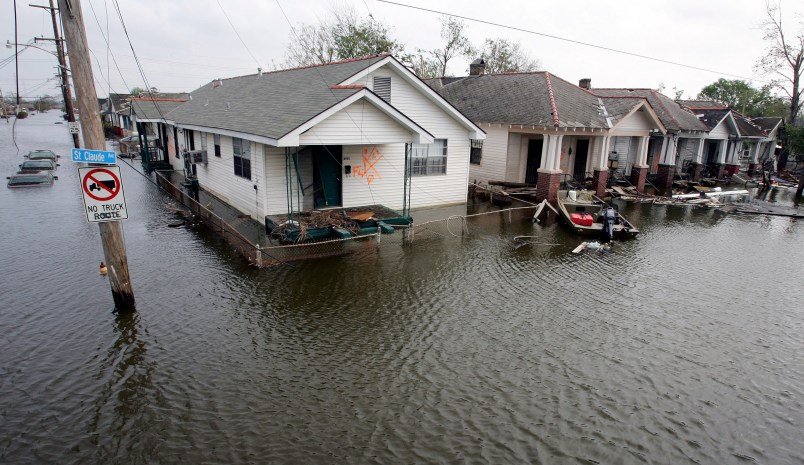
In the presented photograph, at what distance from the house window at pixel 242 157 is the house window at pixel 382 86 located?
17.8 ft

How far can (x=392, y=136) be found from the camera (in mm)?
15867

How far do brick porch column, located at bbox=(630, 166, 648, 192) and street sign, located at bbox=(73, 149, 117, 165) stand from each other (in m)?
27.9

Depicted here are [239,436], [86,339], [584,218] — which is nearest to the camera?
[239,436]

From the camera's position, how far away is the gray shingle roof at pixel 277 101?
14.5 meters

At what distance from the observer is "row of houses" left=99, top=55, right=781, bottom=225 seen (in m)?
15.3

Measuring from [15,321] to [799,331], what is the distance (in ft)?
53.1

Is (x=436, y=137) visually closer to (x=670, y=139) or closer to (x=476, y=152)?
(x=476, y=152)

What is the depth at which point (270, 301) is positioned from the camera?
10391 mm

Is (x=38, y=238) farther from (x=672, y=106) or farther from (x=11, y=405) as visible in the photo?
(x=672, y=106)

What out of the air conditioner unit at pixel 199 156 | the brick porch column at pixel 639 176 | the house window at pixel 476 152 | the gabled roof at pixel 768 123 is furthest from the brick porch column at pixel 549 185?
the gabled roof at pixel 768 123

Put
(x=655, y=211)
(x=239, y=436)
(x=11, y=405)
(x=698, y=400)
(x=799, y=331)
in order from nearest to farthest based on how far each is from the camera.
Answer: (x=239, y=436) → (x=11, y=405) → (x=698, y=400) → (x=799, y=331) → (x=655, y=211)

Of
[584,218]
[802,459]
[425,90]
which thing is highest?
[425,90]

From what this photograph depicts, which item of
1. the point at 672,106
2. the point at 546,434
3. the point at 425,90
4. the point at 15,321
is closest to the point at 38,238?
the point at 15,321

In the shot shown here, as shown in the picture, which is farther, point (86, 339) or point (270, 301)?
point (270, 301)
